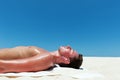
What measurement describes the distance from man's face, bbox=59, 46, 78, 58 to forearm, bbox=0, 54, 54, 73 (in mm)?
392

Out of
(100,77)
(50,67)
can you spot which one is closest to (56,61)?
(50,67)

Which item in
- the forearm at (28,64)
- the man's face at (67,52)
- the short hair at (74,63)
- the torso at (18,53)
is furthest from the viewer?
the short hair at (74,63)

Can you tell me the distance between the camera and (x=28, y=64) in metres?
5.51

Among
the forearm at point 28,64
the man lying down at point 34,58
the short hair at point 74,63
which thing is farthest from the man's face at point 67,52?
the forearm at point 28,64

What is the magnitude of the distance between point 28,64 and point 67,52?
956 mm

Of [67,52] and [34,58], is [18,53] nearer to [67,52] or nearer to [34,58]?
[34,58]

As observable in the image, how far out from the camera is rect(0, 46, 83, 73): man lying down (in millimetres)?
5437

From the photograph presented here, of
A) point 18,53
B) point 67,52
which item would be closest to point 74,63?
point 67,52

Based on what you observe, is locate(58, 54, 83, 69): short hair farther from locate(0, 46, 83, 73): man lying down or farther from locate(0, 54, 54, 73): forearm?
locate(0, 54, 54, 73): forearm

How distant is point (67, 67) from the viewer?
20.4ft

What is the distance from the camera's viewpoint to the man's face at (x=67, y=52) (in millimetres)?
6098

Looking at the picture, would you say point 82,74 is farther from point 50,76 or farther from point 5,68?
point 5,68

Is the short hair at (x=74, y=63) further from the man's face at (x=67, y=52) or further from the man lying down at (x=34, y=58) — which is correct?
the man's face at (x=67, y=52)

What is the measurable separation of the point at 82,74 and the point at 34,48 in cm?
113
